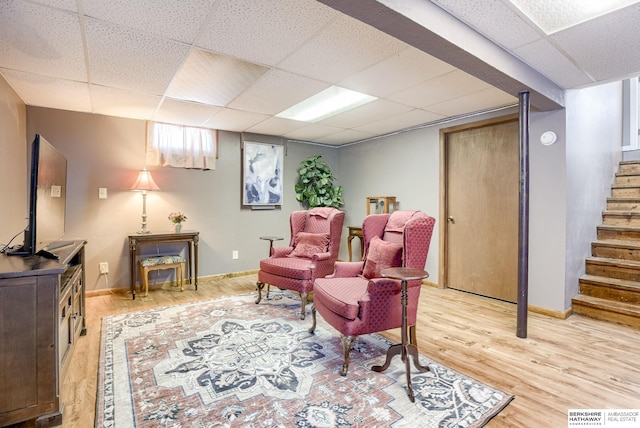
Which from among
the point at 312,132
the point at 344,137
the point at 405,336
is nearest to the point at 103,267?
the point at 312,132

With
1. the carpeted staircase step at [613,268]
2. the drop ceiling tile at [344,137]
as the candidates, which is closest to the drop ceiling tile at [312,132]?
the drop ceiling tile at [344,137]

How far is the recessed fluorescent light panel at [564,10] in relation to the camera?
174cm

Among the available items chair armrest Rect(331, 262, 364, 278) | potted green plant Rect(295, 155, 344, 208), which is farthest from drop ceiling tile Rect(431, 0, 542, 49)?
potted green plant Rect(295, 155, 344, 208)

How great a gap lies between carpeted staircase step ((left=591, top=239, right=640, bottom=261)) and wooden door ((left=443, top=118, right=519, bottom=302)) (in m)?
0.93

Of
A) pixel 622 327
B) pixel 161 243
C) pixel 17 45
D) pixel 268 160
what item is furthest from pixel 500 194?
pixel 17 45

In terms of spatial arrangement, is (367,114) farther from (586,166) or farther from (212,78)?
(586,166)

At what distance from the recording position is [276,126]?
14.5ft

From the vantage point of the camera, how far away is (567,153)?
9.80 feet

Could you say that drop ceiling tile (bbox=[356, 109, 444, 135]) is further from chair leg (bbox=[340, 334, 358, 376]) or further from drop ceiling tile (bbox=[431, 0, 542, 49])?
chair leg (bbox=[340, 334, 358, 376])

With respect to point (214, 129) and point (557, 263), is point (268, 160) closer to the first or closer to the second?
point (214, 129)

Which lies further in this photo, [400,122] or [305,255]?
[400,122]

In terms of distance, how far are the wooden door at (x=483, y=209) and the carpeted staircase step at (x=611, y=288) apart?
0.63 meters

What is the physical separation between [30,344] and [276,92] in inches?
102

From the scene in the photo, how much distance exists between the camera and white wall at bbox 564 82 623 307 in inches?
121
